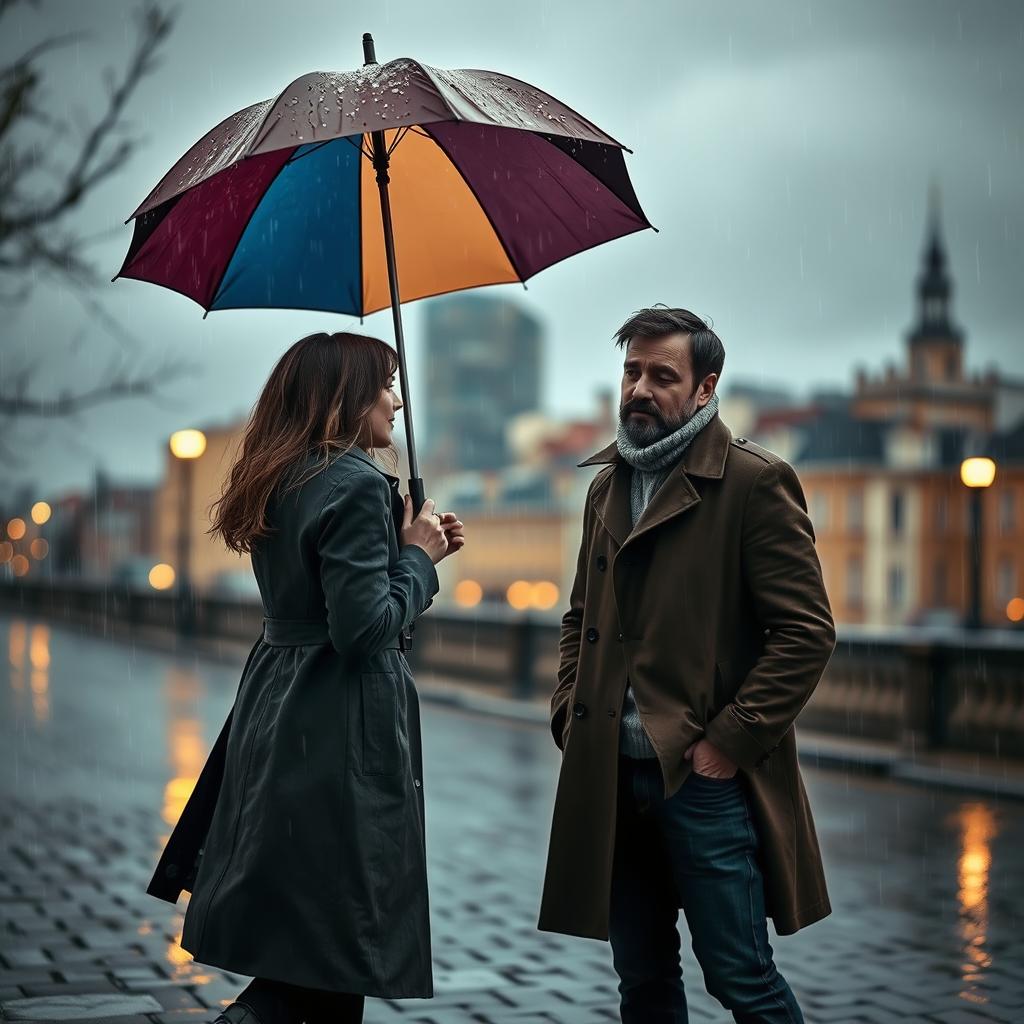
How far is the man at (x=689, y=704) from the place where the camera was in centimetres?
314

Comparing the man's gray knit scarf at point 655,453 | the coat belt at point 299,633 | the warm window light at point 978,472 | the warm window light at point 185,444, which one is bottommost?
the coat belt at point 299,633

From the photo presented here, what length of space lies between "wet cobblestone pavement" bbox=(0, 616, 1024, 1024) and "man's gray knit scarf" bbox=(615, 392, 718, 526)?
215 centimetres

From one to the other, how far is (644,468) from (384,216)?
1.06 m

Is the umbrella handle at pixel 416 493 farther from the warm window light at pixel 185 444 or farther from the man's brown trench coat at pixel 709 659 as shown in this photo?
the warm window light at pixel 185 444

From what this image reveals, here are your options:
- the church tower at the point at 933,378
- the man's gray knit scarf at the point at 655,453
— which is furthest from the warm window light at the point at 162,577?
the man's gray knit scarf at the point at 655,453

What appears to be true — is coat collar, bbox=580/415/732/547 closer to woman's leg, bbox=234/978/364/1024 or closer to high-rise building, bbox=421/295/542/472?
woman's leg, bbox=234/978/364/1024

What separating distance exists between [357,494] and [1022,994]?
342cm

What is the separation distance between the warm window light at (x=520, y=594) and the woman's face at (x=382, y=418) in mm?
120465

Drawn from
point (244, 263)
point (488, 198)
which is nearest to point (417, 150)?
point (488, 198)

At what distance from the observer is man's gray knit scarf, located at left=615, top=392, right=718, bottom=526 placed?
3.31 metres

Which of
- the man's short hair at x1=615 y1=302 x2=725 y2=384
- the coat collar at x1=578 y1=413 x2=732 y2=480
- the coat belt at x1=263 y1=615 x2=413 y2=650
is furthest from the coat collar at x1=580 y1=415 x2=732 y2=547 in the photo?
the coat belt at x1=263 y1=615 x2=413 y2=650

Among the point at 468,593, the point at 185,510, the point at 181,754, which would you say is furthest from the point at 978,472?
the point at 468,593

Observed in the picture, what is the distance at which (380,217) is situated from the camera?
171 inches

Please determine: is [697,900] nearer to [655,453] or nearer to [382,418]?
[655,453]
